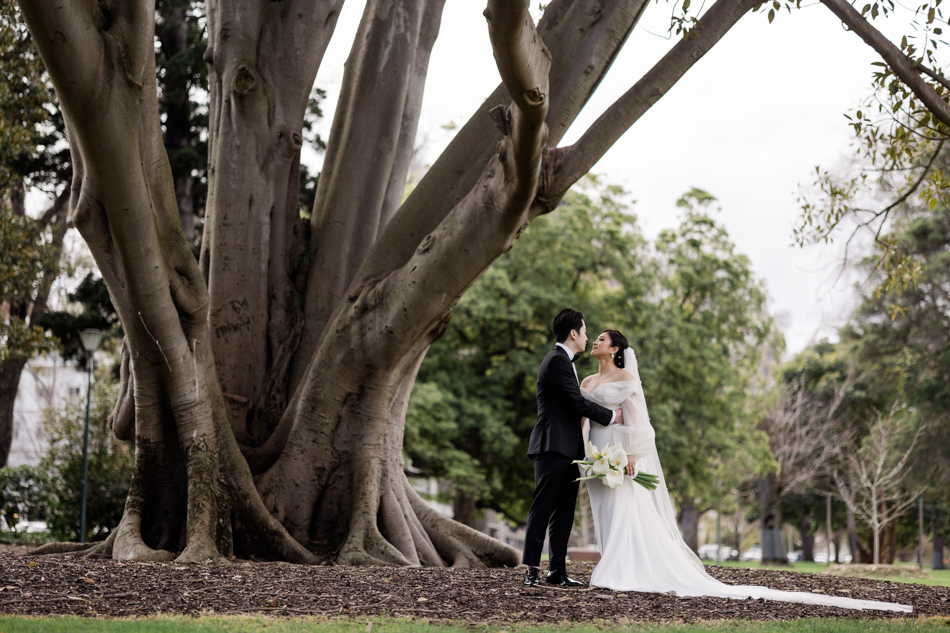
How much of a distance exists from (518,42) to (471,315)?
18.3 m

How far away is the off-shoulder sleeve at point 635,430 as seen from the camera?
22.1 ft

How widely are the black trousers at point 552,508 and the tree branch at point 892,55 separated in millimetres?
3661

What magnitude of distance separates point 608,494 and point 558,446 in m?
0.70

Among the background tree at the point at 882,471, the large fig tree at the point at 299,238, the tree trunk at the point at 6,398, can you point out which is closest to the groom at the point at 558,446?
the large fig tree at the point at 299,238

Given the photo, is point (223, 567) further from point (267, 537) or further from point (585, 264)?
point (585, 264)

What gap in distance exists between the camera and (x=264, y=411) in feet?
30.6

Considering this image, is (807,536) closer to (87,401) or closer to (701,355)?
(701,355)

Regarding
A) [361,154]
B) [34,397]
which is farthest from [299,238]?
[34,397]

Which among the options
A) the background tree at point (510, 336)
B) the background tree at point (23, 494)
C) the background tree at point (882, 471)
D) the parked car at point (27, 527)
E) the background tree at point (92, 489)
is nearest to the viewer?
the background tree at point (92, 489)

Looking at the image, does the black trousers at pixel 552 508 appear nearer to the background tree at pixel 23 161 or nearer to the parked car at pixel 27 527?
the background tree at pixel 23 161

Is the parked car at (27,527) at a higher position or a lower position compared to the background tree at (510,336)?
lower

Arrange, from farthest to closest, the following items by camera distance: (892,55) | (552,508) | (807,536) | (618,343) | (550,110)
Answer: (807,536) → (550,110) → (618,343) → (552,508) → (892,55)

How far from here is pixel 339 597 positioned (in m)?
5.12

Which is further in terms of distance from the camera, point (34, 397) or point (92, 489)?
point (34, 397)
